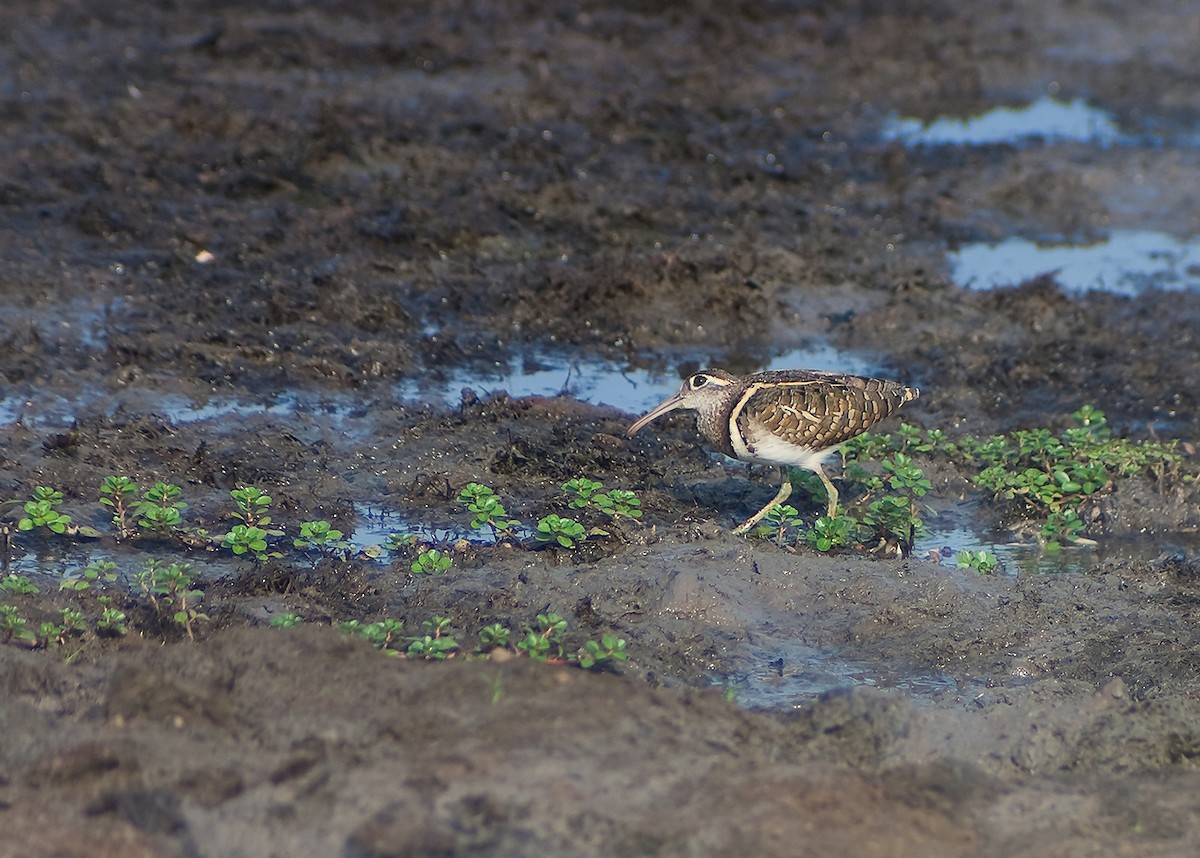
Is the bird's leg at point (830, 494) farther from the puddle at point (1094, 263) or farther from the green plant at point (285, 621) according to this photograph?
the puddle at point (1094, 263)

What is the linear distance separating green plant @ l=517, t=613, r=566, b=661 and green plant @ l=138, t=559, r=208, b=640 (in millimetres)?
1235

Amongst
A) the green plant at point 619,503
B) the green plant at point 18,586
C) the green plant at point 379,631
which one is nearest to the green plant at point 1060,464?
the green plant at point 619,503

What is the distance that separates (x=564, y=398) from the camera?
8.77 m

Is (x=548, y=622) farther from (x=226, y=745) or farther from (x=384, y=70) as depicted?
(x=384, y=70)

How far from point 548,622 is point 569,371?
3.63 meters

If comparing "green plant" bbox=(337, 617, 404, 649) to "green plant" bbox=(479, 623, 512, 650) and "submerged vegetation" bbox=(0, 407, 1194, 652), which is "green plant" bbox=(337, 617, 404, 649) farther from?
"green plant" bbox=(479, 623, 512, 650)

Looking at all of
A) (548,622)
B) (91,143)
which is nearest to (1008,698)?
(548,622)

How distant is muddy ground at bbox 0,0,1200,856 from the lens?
477 centimetres

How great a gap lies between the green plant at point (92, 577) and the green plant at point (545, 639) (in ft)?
5.67

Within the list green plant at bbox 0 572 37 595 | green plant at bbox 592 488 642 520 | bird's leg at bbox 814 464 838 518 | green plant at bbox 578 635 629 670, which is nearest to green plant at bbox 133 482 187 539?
green plant at bbox 0 572 37 595

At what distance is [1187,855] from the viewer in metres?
4.62

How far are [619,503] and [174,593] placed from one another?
6.53 feet

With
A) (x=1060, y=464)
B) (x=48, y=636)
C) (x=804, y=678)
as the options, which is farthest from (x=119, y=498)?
(x=1060, y=464)

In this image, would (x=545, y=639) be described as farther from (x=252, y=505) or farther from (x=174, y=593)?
(x=252, y=505)
